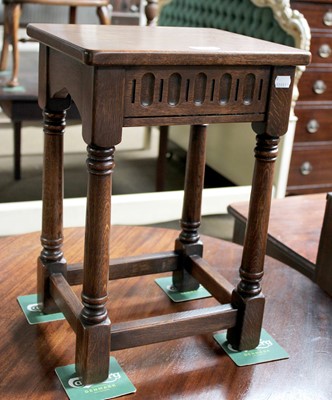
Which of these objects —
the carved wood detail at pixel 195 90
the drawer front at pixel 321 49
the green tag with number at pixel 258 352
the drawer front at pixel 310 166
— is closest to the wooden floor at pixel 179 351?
the green tag with number at pixel 258 352

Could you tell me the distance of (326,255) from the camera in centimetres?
142

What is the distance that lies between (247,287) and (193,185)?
0.28 meters

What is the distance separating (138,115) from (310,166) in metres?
2.03

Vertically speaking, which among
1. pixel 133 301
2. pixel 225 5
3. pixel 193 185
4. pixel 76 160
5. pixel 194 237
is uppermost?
pixel 225 5

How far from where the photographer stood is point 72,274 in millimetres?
1201

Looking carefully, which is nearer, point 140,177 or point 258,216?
point 258,216

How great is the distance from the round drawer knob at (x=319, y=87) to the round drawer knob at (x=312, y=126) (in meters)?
0.12

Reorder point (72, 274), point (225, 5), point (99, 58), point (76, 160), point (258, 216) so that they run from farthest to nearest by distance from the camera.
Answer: point (76, 160)
point (225, 5)
point (72, 274)
point (258, 216)
point (99, 58)

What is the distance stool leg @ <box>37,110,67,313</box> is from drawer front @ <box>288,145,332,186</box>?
1.74 meters

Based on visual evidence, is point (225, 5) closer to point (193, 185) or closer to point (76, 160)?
point (76, 160)

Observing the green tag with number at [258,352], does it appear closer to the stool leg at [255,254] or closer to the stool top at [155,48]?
the stool leg at [255,254]

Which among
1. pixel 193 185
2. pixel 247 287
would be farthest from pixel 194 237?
pixel 247 287

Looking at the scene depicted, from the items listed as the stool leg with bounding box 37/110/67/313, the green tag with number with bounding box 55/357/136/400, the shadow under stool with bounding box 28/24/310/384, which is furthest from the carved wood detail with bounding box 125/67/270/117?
the green tag with number with bounding box 55/357/136/400

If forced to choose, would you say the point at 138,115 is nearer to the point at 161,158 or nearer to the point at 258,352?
the point at 258,352
